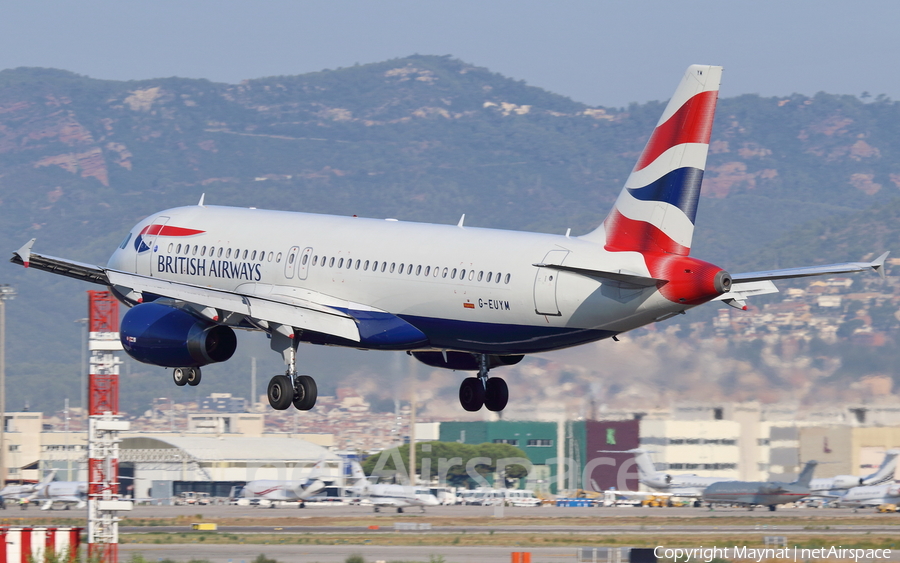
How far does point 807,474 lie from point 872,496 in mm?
5847

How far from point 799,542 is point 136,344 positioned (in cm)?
3924

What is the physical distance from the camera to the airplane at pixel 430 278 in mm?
36906

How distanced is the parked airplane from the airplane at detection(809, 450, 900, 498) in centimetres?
785

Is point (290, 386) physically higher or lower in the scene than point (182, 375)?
lower

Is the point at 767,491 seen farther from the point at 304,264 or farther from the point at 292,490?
the point at 304,264

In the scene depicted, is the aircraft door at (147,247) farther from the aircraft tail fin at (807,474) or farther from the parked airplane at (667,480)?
the parked airplane at (667,480)

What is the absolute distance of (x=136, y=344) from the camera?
144 ft

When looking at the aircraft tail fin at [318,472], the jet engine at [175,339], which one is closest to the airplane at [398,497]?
the aircraft tail fin at [318,472]

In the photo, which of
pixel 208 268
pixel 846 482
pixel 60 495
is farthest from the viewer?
pixel 60 495

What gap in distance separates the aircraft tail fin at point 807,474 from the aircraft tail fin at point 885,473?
5190 mm

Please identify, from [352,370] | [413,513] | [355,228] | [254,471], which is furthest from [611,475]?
[355,228]

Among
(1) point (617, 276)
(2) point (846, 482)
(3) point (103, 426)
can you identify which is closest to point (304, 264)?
(1) point (617, 276)

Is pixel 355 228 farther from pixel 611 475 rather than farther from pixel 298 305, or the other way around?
pixel 611 475

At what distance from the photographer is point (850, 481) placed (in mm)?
103500
